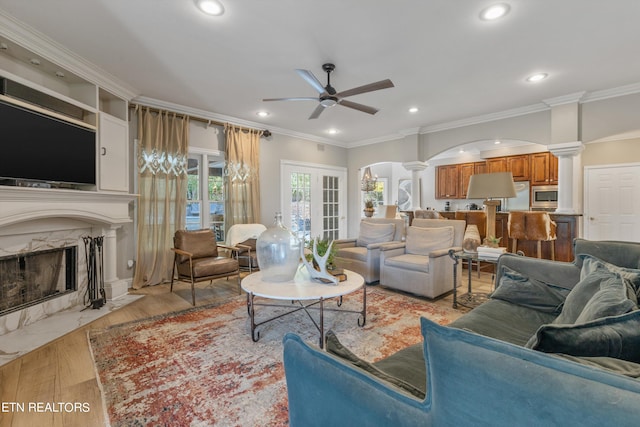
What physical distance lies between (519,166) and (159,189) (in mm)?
7483

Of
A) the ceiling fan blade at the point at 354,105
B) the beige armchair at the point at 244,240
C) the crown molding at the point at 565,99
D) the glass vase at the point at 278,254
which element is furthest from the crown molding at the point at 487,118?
the glass vase at the point at 278,254

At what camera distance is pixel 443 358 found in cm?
63

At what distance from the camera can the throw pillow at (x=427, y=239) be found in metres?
3.86

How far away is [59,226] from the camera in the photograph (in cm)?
317

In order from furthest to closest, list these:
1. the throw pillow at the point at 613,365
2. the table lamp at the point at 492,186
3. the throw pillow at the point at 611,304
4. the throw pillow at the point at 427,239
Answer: the throw pillow at the point at 427,239, the table lamp at the point at 492,186, the throw pillow at the point at 611,304, the throw pillow at the point at 613,365

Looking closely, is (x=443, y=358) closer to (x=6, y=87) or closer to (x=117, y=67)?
(x=6, y=87)

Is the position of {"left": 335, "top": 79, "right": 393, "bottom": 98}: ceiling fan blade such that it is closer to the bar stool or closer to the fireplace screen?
the bar stool

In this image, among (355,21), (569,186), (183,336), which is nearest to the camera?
(355,21)

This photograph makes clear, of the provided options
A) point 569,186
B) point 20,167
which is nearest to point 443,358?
point 20,167

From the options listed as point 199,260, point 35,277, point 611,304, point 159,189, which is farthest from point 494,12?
point 35,277

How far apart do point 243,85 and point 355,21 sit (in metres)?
1.77

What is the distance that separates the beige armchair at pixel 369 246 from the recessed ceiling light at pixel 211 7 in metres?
2.79

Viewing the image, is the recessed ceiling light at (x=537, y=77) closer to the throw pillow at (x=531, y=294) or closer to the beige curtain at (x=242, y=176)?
the throw pillow at (x=531, y=294)

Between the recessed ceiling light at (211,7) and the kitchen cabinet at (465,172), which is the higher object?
the recessed ceiling light at (211,7)
